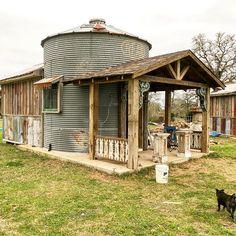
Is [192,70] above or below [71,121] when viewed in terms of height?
above

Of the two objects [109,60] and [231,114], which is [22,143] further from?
[231,114]

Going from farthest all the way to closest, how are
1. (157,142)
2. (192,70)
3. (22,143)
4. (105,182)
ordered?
(22,143), (192,70), (157,142), (105,182)

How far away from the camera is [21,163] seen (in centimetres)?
956

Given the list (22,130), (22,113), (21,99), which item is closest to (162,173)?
(22,130)

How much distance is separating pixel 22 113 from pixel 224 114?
1542cm

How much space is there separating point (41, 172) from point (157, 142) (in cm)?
370

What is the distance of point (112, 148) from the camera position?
28.9 ft

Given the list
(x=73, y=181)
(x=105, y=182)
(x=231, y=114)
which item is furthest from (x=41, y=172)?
(x=231, y=114)

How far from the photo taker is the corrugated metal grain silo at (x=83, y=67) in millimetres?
10523

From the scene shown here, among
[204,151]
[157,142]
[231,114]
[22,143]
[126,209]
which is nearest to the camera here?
[126,209]

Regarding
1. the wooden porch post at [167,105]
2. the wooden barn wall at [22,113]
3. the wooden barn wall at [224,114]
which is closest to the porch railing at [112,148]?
the wooden barn wall at [22,113]

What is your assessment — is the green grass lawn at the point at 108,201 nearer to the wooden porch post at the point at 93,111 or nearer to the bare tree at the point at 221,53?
the wooden porch post at the point at 93,111

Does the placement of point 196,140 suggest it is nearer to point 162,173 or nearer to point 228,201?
point 162,173

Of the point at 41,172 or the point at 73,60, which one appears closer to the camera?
the point at 41,172
